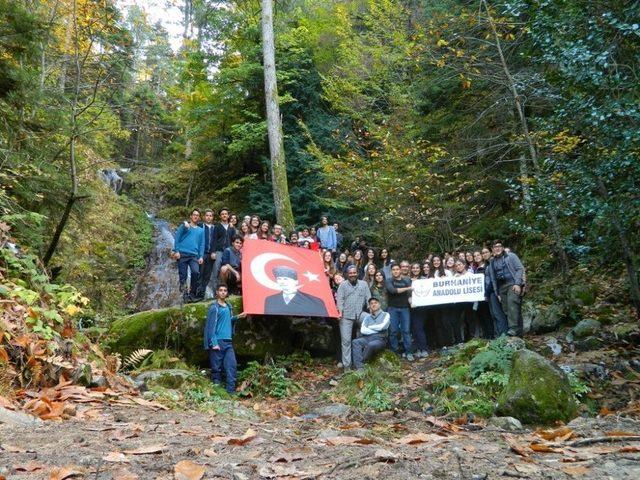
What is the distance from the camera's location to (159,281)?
Answer: 59.1 ft

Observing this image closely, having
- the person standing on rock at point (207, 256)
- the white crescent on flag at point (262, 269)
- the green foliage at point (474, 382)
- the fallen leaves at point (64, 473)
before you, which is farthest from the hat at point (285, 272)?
the fallen leaves at point (64, 473)

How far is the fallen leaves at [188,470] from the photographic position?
108 inches

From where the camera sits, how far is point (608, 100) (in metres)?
6.91

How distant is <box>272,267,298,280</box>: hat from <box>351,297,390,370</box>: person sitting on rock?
1792mm

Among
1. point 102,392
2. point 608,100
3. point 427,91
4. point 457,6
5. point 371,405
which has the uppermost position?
point 457,6

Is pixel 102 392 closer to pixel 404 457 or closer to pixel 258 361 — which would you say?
pixel 404 457

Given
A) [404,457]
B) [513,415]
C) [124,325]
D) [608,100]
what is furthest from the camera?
[124,325]

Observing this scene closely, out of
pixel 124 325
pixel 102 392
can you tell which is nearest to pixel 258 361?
pixel 124 325

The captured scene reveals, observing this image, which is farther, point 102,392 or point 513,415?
point 513,415

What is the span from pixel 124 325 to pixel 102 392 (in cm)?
485

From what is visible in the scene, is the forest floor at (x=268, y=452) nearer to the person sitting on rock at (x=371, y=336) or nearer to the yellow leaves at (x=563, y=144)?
the person sitting on rock at (x=371, y=336)

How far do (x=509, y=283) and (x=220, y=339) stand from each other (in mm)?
5953

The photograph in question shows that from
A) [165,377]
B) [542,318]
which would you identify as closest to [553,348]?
[542,318]

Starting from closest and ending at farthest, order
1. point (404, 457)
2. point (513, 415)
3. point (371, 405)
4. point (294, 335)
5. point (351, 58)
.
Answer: point (404, 457)
point (513, 415)
point (371, 405)
point (294, 335)
point (351, 58)
